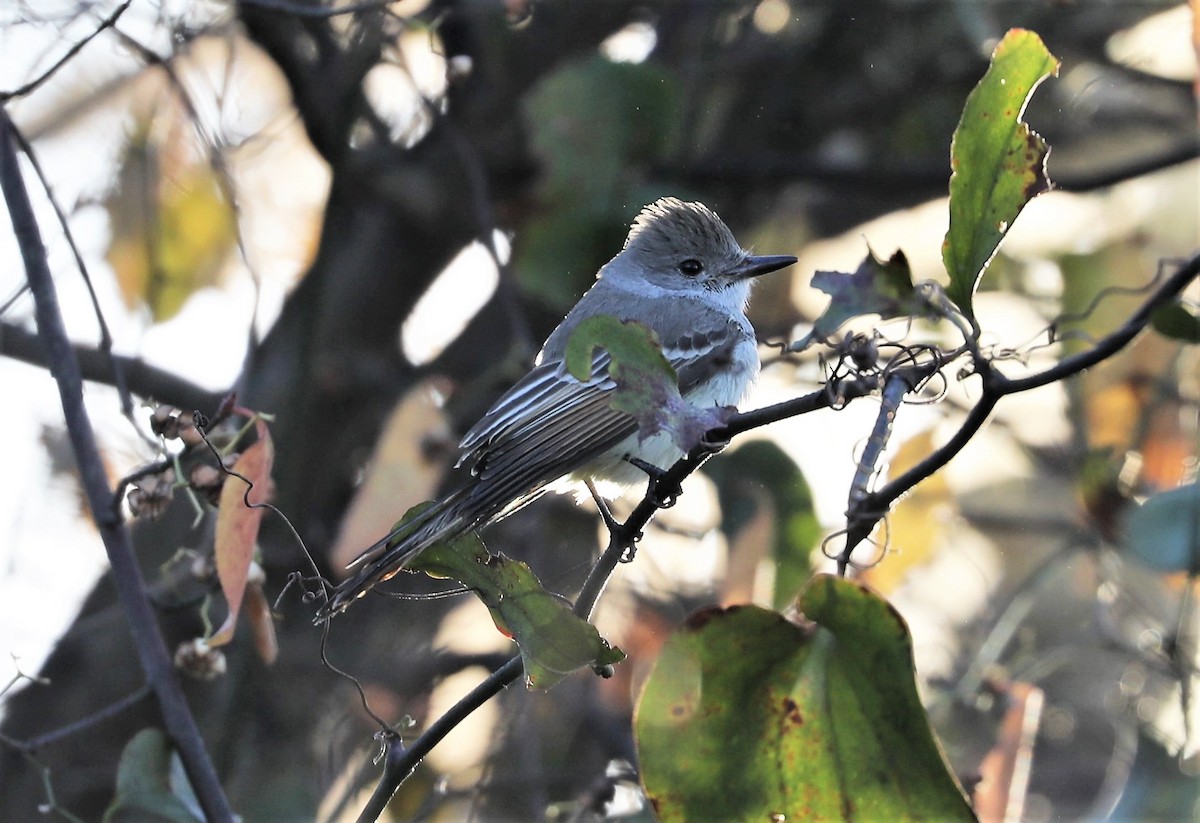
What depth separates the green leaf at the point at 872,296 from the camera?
101 centimetres

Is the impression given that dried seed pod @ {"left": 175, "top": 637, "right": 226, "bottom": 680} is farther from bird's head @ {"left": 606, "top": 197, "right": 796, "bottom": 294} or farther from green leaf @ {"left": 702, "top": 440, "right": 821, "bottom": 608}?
bird's head @ {"left": 606, "top": 197, "right": 796, "bottom": 294}

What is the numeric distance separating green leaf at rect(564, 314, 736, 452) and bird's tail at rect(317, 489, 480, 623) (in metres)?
0.32

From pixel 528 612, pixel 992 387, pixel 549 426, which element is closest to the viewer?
pixel 992 387

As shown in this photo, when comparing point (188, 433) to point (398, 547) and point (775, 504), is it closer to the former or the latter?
point (398, 547)

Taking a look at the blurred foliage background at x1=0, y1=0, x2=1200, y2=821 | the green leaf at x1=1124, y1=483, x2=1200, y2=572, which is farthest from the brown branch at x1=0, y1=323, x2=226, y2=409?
the green leaf at x1=1124, y1=483, x2=1200, y2=572

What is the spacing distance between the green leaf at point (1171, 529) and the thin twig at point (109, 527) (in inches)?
55.0

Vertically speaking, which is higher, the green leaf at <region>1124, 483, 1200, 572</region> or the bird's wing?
the bird's wing

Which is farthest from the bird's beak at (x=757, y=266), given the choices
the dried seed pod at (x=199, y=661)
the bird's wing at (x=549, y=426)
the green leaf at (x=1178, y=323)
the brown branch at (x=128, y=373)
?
the green leaf at (x=1178, y=323)

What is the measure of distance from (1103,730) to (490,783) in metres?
2.31

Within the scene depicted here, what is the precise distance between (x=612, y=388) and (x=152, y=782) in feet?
3.08

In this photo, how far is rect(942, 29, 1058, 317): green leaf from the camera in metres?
1.07

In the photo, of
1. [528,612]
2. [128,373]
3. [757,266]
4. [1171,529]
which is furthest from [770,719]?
[128,373]

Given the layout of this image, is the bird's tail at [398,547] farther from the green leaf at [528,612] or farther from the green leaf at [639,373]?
the green leaf at [639,373]

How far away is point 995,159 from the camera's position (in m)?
1.09
